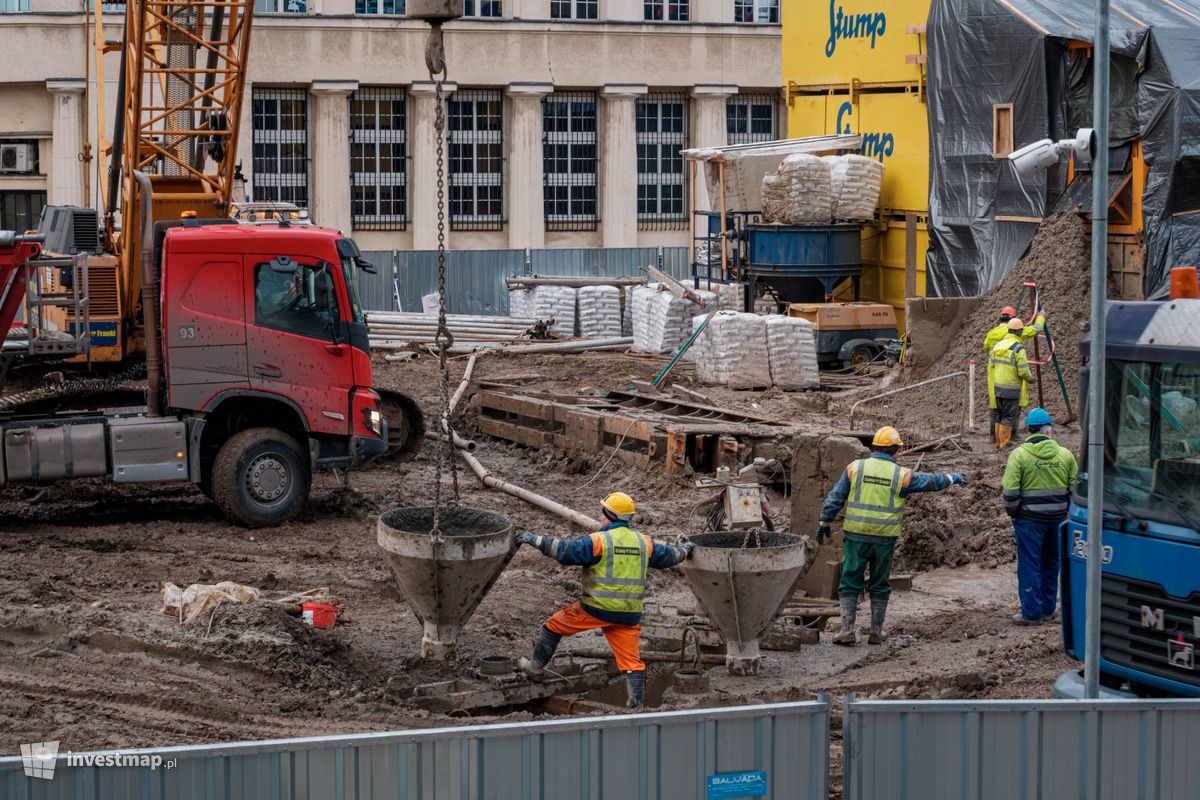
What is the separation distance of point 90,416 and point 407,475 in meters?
4.72

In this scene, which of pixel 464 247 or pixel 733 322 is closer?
pixel 733 322

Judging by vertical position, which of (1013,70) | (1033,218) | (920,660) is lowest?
(920,660)

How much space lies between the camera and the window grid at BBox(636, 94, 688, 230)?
1690 inches

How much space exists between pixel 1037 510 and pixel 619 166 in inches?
1197

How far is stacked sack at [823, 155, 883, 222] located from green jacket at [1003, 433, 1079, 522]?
1482cm

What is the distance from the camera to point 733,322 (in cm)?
2403

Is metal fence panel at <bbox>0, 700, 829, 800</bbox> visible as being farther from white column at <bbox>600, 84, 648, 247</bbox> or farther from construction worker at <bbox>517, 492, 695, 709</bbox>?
white column at <bbox>600, 84, 648, 247</bbox>

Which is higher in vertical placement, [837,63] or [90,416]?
[837,63]

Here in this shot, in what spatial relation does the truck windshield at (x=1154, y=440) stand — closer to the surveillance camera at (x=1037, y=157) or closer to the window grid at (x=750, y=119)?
the surveillance camera at (x=1037, y=157)

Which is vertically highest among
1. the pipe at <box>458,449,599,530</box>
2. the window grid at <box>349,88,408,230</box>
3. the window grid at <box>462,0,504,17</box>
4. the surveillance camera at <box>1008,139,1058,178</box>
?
the window grid at <box>462,0,504,17</box>

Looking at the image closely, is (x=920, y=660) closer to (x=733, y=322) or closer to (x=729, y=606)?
(x=729, y=606)

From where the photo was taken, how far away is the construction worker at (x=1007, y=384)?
761 inches

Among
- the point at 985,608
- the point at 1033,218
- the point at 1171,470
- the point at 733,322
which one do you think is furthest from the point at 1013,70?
the point at 1171,470

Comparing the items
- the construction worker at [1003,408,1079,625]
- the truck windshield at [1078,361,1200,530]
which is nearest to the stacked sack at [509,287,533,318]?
the construction worker at [1003,408,1079,625]
